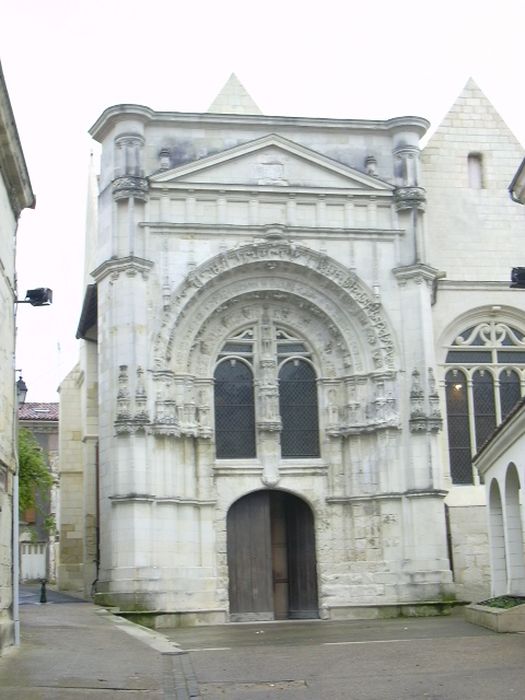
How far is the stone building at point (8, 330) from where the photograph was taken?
55.3 feet

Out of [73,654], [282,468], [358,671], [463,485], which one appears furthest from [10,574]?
[463,485]

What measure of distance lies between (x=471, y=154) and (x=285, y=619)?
44.9 feet

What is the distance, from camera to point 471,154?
33094 millimetres

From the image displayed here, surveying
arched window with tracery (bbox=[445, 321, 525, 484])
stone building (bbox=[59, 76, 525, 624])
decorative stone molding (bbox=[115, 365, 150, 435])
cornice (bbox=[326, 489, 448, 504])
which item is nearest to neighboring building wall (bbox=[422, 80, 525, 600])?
arched window with tracery (bbox=[445, 321, 525, 484])

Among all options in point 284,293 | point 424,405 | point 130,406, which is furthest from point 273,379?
point 130,406

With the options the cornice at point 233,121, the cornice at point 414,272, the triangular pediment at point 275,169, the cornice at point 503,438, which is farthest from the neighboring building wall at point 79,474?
the cornice at point 503,438

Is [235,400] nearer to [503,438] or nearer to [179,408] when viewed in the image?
[179,408]

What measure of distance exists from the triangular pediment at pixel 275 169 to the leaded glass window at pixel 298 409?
14.7ft

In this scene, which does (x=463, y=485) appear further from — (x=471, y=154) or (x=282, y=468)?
(x=471, y=154)

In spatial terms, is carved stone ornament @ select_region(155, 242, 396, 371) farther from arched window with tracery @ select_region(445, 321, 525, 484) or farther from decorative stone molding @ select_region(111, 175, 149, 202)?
arched window with tracery @ select_region(445, 321, 525, 484)

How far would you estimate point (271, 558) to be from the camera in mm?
29125

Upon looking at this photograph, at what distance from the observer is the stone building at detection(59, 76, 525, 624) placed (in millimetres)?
27422

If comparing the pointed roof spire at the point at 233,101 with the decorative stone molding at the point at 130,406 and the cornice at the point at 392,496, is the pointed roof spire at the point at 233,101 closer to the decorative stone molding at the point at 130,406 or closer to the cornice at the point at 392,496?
the decorative stone molding at the point at 130,406

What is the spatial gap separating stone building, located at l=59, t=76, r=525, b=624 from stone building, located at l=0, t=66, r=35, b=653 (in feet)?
26.2
